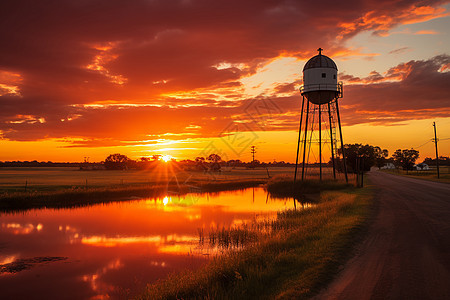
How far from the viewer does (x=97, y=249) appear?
16812mm

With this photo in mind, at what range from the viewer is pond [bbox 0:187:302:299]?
38.7ft

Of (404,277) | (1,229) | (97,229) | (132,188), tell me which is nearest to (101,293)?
(404,277)

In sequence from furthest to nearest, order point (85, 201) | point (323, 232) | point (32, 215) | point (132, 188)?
point (132, 188)
point (85, 201)
point (32, 215)
point (323, 232)

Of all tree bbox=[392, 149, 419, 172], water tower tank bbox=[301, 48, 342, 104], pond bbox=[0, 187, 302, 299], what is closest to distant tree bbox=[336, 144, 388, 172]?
tree bbox=[392, 149, 419, 172]

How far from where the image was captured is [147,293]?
1005 cm

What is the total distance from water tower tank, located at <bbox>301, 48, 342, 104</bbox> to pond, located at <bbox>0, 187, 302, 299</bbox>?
876 inches

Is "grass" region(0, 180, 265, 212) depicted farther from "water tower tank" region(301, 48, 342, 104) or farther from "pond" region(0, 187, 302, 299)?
"water tower tank" region(301, 48, 342, 104)

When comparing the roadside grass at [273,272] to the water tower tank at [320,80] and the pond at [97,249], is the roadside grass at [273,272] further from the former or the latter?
the water tower tank at [320,80]

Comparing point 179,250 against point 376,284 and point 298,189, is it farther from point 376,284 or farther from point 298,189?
point 298,189

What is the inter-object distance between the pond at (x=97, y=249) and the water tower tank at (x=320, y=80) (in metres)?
22.3

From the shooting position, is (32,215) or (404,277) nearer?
(404,277)

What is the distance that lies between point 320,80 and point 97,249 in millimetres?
35287

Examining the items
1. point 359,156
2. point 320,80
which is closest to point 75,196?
point 320,80

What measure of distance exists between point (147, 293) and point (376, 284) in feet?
22.6
